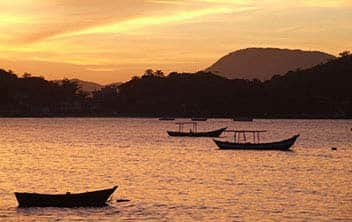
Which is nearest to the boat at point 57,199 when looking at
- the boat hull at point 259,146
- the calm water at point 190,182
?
the calm water at point 190,182

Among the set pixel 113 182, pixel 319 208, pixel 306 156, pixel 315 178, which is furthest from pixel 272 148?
pixel 319 208

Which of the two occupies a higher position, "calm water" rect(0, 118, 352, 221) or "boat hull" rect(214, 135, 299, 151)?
"boat hull" rect(214, 135, 299, 151)

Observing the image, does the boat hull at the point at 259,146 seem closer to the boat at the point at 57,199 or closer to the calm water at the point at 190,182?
the calm water at the point at 190,182

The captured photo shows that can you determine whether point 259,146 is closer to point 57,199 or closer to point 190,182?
point 190,182

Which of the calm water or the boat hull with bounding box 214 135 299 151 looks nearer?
the calm water

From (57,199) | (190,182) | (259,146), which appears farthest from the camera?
(259,146)

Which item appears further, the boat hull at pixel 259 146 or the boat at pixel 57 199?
the boat hull at pixel 259 146

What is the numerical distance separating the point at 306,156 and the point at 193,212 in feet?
174

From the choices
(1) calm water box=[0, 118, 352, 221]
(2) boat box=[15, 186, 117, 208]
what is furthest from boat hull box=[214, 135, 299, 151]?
(2) boat box=[15, 186, 117, 208]

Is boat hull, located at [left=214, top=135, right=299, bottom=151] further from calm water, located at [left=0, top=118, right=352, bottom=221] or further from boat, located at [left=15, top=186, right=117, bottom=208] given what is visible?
boat, located at [left=15, top=186, right=117, bottom=208]

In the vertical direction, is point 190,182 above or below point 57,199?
below

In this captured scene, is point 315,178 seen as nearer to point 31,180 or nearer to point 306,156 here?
point 31,180

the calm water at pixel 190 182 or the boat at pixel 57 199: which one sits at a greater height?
the boat at pixel 57 199

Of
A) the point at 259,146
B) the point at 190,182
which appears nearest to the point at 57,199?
the point at 190,182
